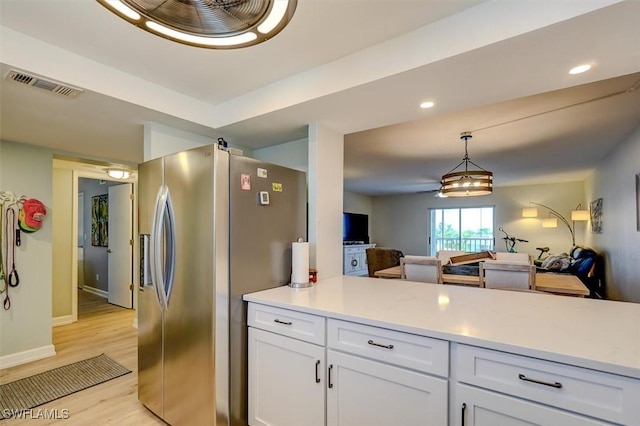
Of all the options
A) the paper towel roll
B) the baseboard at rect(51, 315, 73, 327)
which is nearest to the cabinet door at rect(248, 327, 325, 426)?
the paper towel roll

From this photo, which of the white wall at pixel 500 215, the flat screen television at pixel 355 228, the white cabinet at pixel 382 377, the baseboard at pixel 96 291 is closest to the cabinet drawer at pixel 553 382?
the white cabinet at pixel 382 377

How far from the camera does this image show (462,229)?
340 inches

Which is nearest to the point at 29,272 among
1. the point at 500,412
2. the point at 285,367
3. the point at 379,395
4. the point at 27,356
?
the point at 27,356

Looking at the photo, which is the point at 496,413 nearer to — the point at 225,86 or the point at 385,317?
the point at 385,317

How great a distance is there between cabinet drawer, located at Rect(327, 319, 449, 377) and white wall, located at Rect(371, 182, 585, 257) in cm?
776

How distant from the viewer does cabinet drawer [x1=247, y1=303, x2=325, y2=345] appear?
1.60 meters

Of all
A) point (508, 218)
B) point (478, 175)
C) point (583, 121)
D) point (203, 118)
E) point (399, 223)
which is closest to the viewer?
point (203, 118)

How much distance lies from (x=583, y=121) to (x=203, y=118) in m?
3.76

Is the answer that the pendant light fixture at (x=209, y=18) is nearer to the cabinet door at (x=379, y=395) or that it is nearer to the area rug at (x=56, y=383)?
the cabinet door at (x=379, y=395)

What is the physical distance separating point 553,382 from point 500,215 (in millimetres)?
7938

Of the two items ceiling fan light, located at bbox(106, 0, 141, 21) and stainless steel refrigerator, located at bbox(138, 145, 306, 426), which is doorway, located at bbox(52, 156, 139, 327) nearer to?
stainless steel refrigerator, located at bbox(138, 145, 306, 426)

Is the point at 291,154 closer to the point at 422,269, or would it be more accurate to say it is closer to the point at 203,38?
the point at 203,38

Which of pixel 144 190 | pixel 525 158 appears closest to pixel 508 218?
pixel 525 158

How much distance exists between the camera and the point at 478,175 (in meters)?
3.59
